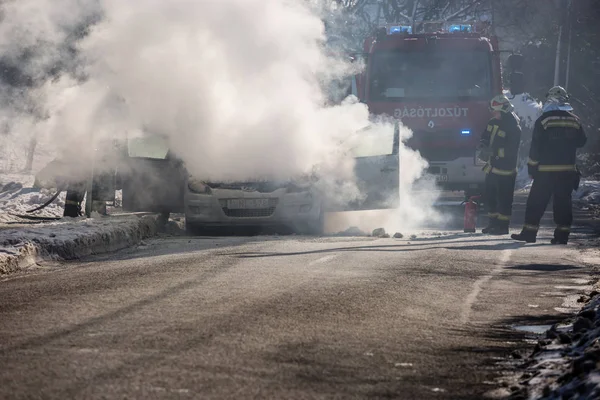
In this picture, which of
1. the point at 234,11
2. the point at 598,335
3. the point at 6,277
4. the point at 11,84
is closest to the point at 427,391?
the point at 598,335

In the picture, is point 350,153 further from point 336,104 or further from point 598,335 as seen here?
point 598,335

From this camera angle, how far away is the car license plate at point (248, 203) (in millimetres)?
15602

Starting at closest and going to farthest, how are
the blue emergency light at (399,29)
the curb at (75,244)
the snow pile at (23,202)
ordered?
1. the curb at (75,244)
2. the snow pile at (23,202)
3. the blue emergency light at (399,29)

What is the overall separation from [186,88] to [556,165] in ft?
19.5

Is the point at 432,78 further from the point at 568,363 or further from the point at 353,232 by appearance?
the point at 568,363

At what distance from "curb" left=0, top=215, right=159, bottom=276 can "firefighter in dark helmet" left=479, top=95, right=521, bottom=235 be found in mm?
5406

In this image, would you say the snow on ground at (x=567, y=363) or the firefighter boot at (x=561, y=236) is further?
the firefighter boot at (x=561, y=236)

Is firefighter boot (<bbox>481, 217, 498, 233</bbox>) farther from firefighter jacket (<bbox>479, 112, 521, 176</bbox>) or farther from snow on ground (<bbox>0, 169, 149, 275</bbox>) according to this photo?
snow on ground (<bbox>0, 169, 149, 275</bbox>)

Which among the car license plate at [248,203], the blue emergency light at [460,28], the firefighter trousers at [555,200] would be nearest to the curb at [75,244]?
the car license plate at [248,203]

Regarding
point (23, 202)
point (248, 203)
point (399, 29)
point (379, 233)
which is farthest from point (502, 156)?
point (23, 202)

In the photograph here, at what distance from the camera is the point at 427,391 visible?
5.24 meters

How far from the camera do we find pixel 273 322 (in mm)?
6973

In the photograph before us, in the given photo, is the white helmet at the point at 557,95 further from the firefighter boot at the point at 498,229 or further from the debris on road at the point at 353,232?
the debris on road at the point at 353,232

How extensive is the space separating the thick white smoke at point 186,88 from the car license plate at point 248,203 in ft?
1.52
